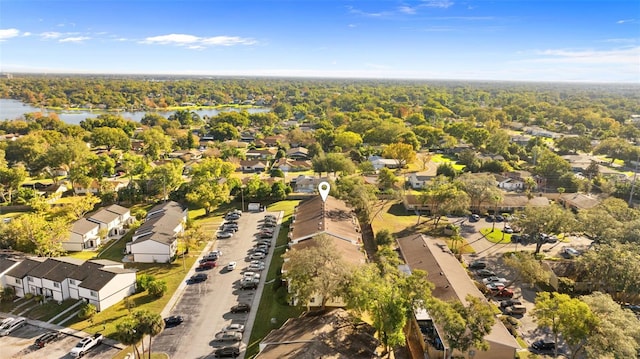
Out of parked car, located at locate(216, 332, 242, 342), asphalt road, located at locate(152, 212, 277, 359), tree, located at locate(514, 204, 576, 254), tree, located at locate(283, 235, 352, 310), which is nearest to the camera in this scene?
tree, located at locate(283, 235, 352, 310)

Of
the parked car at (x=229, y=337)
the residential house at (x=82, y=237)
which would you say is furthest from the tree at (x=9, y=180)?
the parked car at (x=229, y=337)

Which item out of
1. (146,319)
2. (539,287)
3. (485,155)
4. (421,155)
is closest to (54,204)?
(146,319)

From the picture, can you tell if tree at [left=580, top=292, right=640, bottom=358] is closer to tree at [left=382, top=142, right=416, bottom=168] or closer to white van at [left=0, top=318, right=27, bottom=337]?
white van at [left=0, top=318, right=27, bottom=337]

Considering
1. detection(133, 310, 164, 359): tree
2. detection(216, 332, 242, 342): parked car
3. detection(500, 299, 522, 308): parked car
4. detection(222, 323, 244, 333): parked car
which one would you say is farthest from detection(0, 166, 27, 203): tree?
detection(500, 299, 522, 308): parked car

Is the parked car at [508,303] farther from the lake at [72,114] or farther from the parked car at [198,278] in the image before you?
the lake at [72,114]

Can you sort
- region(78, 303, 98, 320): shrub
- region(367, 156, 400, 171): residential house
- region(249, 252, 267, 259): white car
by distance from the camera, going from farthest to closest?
region(367, 156, 400, 171): residential house, region(249, 252, 267, 259): white car, region(78, 303, 98, 320): shrub

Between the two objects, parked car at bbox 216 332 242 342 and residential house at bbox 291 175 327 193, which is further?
residential house at bbox 291 175 327 193

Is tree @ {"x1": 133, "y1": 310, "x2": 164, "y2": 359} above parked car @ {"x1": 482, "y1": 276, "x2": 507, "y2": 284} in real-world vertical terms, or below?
above

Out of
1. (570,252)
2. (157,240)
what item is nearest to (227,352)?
(157,240)
